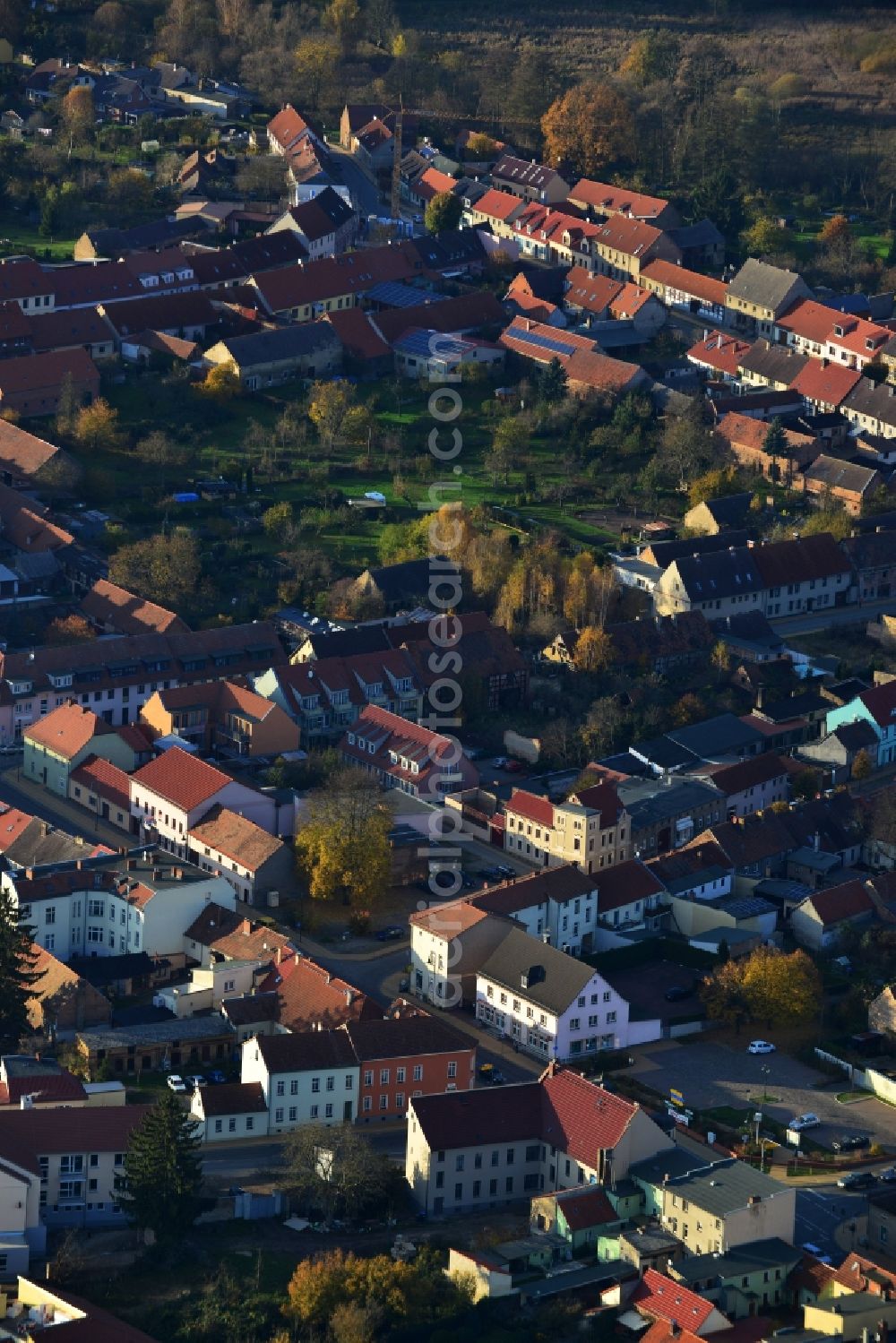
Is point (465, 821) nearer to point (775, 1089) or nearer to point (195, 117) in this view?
point (775, 1089)

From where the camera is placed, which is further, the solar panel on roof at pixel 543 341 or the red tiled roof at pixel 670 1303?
the solar panel on roof at pixel 543 341

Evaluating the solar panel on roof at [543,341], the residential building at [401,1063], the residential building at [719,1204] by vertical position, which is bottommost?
the solar panel on roof at [543,341]

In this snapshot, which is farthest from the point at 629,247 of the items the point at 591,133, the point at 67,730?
the point at 67,730

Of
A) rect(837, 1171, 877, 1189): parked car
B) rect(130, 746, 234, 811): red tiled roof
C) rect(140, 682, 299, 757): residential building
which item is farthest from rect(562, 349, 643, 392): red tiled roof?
rect(837, 1171, 877, 1189): parked car

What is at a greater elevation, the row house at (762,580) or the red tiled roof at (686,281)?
the row house at (762,580)

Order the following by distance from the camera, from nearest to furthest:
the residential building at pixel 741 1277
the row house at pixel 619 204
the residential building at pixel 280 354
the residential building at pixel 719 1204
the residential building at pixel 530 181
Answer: the residential building at pixel 741 1277 < the residential building at pixel 719 1204 < the residential building at pixel 280 354 < the row house at pixel 619 204 < the residential building at pixel 530 181

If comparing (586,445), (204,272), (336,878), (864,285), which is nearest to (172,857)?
(336,878)

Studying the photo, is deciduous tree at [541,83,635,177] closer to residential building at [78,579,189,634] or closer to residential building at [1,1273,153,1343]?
residential building at [78,579,189,634]

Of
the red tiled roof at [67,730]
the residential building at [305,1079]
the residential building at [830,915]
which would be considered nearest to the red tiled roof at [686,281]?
the red tiled roof at [67,730]

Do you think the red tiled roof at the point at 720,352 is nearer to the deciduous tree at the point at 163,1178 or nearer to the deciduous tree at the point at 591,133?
the deciduous tree at the point at 591,133
